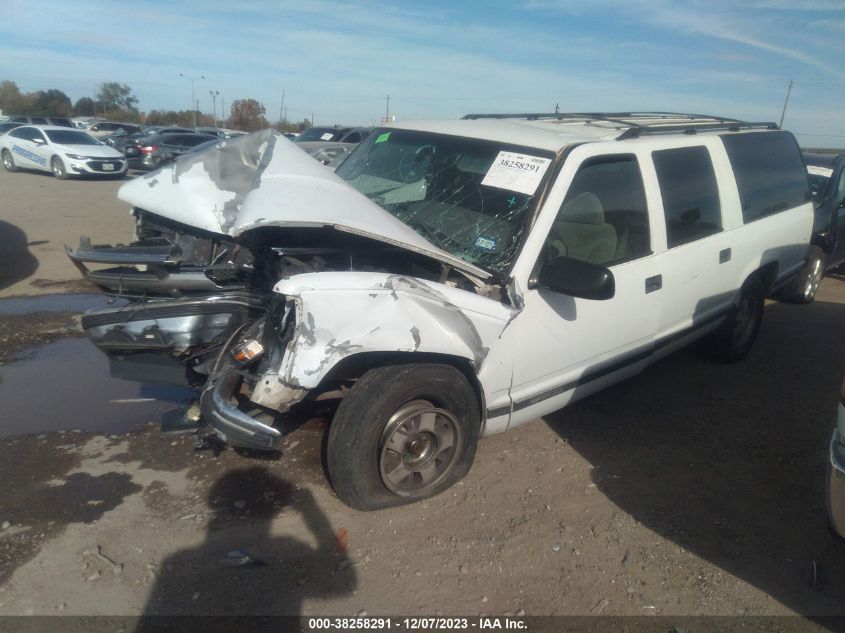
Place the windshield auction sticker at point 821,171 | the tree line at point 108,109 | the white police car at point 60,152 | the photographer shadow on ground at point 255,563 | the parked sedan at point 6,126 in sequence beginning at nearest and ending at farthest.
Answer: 1. the photographer shadow on ground at point 255,563
2. the windshield auction sticker at point 821,171
3. the white police car at point 60,152
4. the parked sedan at point 6,126
5. the tree line at point 108,109

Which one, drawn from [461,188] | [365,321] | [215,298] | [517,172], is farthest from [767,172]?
[215,298]

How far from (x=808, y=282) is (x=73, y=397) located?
760 cm

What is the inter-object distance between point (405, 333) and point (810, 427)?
10.5 ft

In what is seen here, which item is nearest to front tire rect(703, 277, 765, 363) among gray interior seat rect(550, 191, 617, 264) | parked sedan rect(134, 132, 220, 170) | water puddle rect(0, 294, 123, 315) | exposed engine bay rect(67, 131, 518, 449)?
gray interior seat rect(550, 191, 617, 264)

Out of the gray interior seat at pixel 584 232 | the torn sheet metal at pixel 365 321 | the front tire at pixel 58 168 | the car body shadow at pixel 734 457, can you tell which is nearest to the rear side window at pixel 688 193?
the gray interior seat at pixel 584 232

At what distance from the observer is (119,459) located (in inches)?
140

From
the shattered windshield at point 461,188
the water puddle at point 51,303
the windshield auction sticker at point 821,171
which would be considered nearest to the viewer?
the shattered windshield at point 461,188

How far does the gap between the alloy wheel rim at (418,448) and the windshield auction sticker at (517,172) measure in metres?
1.25

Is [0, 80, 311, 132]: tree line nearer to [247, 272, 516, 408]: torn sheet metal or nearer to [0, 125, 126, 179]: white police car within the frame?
[0, 125, 126, 179]: white police car

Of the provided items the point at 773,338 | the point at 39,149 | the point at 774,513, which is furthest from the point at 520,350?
the point at 39,149

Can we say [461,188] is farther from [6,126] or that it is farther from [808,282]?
[6,126]

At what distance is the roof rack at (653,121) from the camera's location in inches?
158

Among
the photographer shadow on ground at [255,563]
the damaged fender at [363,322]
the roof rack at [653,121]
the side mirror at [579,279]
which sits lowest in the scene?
the photographer shadow on ground at [255,563]

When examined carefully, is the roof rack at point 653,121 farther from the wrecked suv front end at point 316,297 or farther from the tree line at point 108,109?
the tree line at point 108,109
